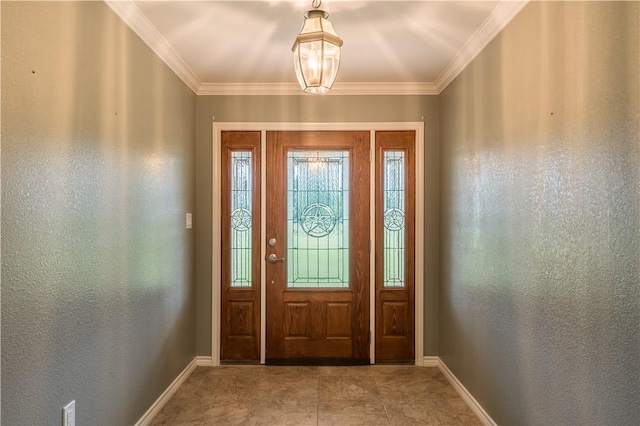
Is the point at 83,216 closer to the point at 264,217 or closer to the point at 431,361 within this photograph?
the point at 264,217

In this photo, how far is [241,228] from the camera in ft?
11.0

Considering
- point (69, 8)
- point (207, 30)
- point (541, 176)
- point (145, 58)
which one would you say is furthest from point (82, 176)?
point (541, 176)

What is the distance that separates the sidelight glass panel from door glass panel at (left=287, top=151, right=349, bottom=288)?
1.18 ft

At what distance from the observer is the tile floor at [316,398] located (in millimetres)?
2439

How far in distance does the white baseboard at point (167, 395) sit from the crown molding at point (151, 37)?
2.37m

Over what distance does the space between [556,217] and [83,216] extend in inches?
83.7

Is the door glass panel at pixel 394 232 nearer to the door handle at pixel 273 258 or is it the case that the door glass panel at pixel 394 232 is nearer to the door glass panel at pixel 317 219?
the door glass panel at pixel 317 219

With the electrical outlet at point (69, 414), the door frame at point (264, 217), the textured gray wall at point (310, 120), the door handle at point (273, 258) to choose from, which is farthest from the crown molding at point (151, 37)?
the electrical outlet at point (69, 414)

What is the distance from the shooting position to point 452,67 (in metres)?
2.85

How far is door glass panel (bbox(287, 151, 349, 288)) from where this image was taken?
336 centimetres

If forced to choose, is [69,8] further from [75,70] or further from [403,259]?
[403,259]

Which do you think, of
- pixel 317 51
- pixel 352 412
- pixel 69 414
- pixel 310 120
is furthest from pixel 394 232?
pixel 69 414

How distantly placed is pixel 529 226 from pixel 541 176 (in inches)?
10.2

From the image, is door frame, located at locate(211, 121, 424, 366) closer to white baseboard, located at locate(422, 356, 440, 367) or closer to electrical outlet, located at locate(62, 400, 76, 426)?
white baseboard, located at locate(422, 356, 440, 367)
